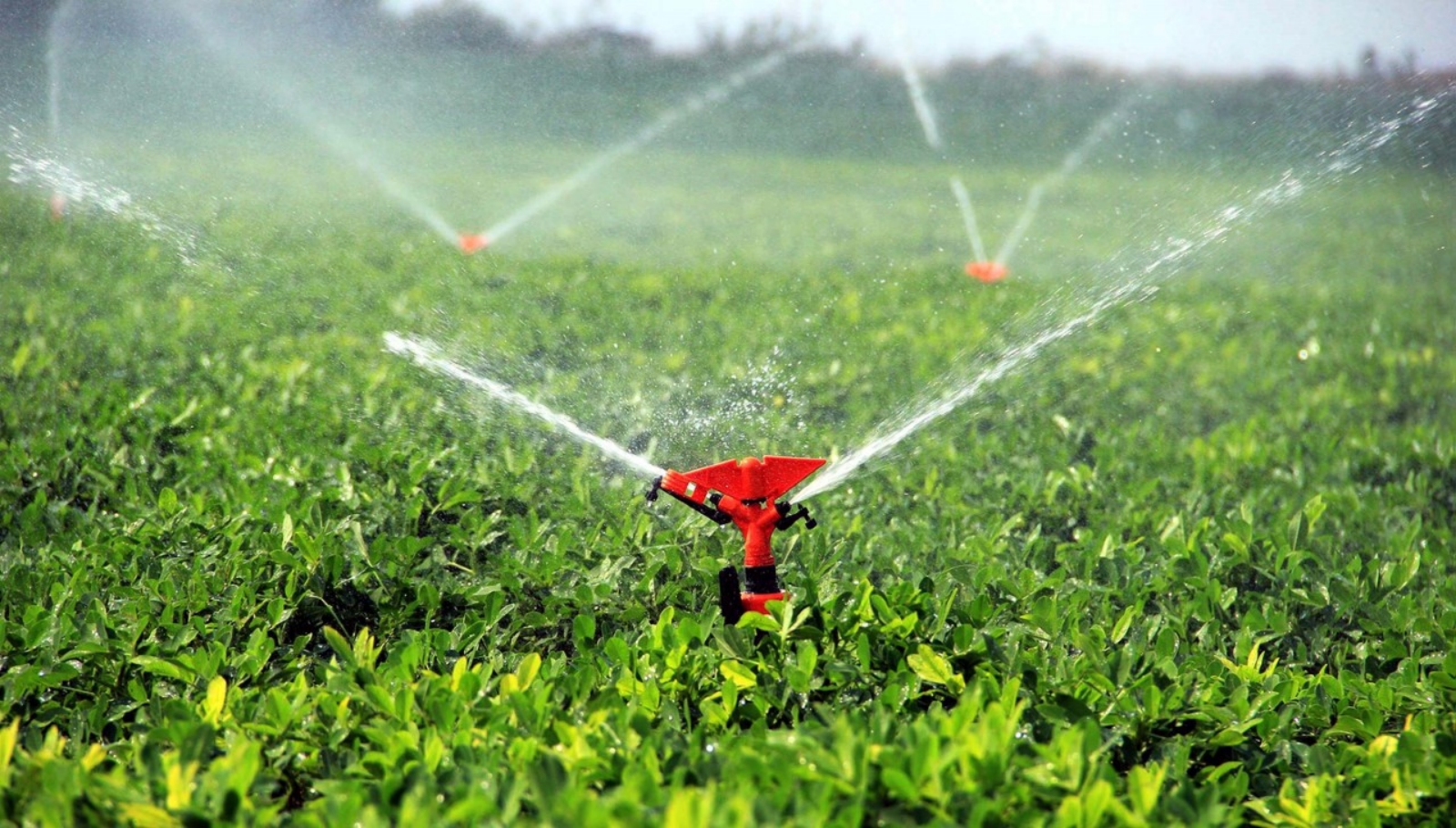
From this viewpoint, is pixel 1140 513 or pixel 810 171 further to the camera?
pixel 810 171

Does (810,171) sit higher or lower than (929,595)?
higher

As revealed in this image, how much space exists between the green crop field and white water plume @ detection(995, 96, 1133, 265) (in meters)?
1.87

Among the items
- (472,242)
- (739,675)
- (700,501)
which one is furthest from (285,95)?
(739,675)

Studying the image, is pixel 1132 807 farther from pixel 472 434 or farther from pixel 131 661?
pixel 472 434

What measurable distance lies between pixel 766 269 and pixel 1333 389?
12.5 feet

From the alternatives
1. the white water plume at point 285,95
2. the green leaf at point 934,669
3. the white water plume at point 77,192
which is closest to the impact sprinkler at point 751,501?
the green leaf at point 934,669

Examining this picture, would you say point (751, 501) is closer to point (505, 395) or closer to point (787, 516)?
point (787, 516)

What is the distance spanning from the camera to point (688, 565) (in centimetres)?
319

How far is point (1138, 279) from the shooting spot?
8.28 meters

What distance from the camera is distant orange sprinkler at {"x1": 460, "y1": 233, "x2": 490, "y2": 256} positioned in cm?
882

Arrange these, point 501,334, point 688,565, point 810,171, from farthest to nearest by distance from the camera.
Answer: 1. point 810,171
2. point 501,334
3. point 688,565

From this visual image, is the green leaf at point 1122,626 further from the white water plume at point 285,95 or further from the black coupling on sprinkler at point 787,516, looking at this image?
the white water plume at point 285,95

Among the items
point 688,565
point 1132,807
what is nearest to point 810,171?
point 688,565

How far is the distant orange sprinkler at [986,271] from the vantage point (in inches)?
351
